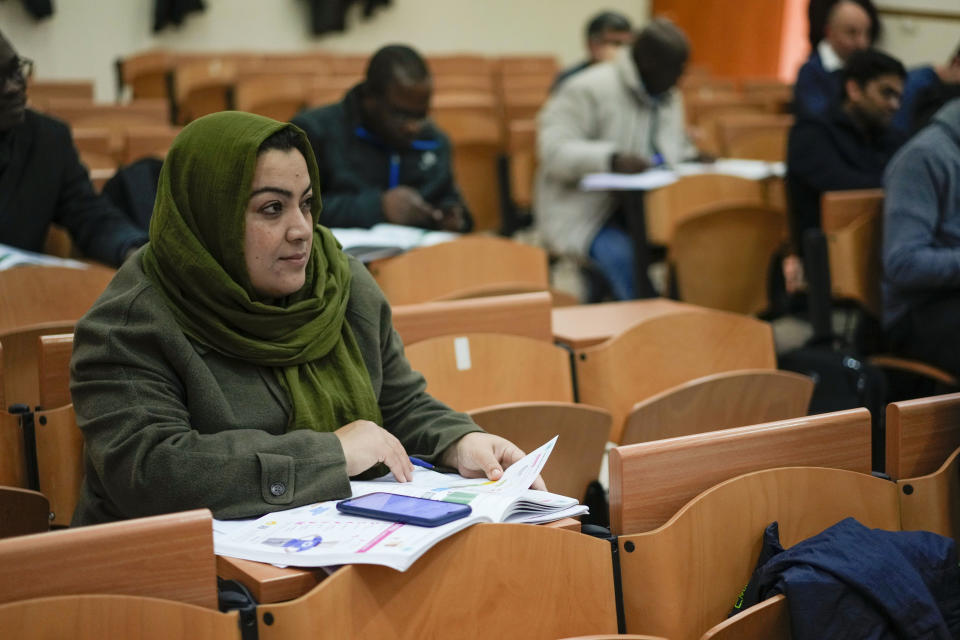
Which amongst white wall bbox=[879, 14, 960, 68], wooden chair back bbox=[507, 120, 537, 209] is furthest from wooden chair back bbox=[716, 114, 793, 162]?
white wall bbox=[879, 14, 960, 68]

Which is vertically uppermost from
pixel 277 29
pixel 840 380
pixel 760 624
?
pixel 277 29

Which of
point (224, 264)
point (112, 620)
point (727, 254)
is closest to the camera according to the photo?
point (112, 620)

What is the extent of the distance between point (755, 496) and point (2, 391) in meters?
1.29

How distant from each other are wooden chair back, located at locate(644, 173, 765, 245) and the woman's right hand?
8.06ft

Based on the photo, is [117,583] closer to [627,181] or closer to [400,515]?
[400,515]

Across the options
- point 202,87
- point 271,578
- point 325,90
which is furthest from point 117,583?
point 202,87

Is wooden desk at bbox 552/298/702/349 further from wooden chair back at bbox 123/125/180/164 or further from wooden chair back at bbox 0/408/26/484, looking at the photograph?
wooden chair back at bbox 123/125/180/164

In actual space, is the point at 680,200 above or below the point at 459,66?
below

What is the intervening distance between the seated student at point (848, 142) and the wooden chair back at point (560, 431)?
230 centimetres

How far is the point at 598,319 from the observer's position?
9.75ft

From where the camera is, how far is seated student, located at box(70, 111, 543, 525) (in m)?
1.56

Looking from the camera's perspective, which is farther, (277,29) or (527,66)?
(277,29)

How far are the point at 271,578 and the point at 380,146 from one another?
2.53m

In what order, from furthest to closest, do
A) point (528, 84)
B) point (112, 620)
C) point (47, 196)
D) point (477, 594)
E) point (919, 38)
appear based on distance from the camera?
point (528, 84) → point (919, 38) → point (47, 196) → point (477, 594) → point (112, 620)
